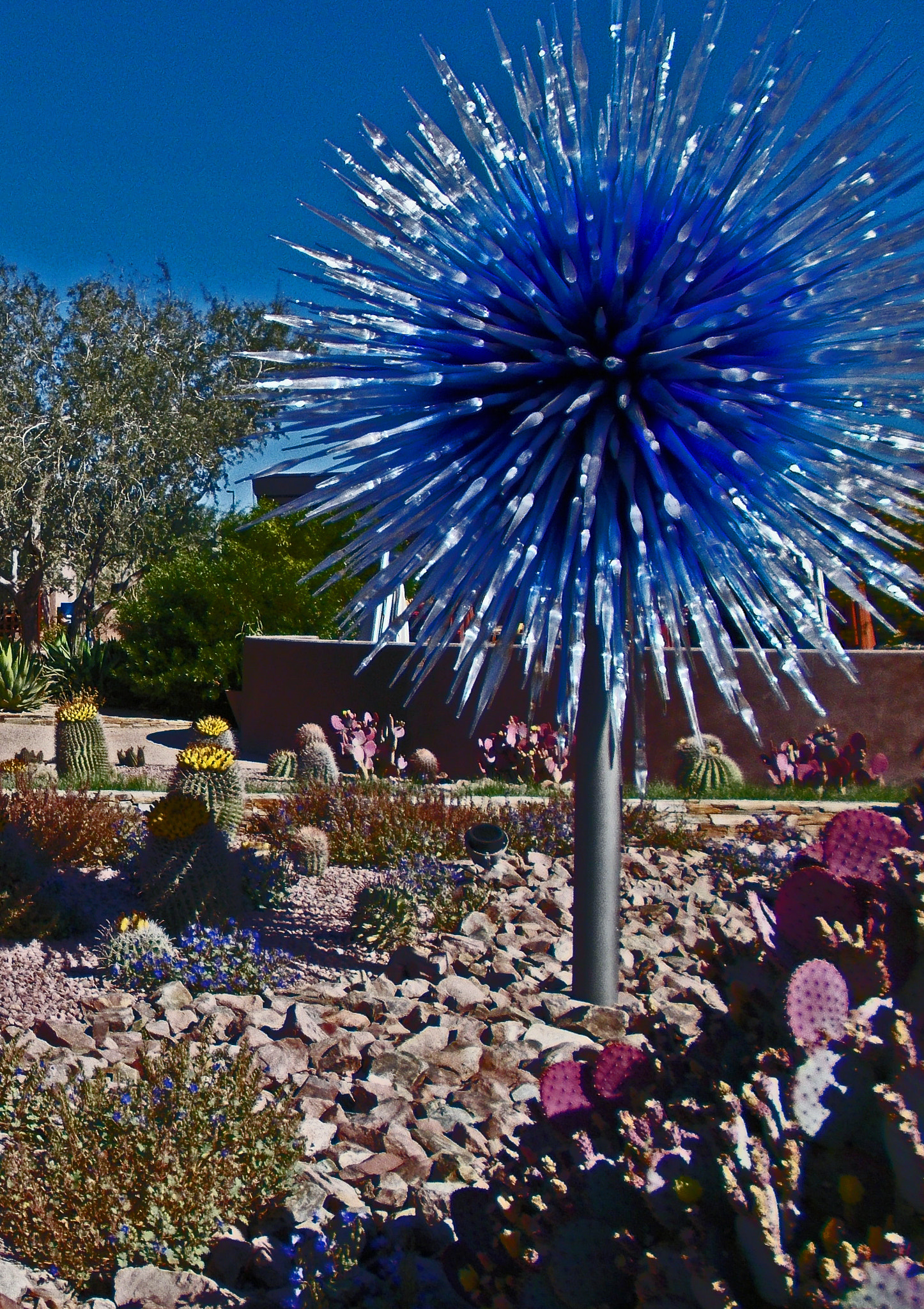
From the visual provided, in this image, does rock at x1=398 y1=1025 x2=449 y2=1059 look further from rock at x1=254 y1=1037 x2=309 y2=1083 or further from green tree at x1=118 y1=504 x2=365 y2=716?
green tree at x1=118 y1=504 x2=365 y2=716

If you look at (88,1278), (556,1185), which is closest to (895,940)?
(556,1185)

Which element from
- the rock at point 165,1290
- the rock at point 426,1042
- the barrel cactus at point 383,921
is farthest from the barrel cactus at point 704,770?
the rock at point 165,1290

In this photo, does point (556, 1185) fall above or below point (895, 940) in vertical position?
below

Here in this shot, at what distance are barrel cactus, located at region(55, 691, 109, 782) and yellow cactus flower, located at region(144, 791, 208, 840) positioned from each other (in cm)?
435

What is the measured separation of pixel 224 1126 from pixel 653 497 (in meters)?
1.89

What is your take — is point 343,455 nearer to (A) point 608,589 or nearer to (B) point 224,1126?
(A) point 608,589

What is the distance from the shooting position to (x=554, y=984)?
12.6 ft

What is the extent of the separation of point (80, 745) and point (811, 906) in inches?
306

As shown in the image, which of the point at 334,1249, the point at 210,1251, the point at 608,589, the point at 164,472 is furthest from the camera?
the point at 164,472

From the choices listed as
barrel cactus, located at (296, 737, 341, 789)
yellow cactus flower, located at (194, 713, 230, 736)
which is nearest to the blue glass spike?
yellow cactus flower, located at (194, 713, 230, 736)

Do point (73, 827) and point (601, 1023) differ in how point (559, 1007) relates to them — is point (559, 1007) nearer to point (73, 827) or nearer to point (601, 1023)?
point (601, 1023)

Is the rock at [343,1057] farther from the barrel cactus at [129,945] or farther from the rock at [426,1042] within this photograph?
the barrel cactus at [129,945]

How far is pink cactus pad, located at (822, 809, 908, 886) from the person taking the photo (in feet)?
5.56

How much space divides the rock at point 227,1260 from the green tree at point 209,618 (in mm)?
12057
